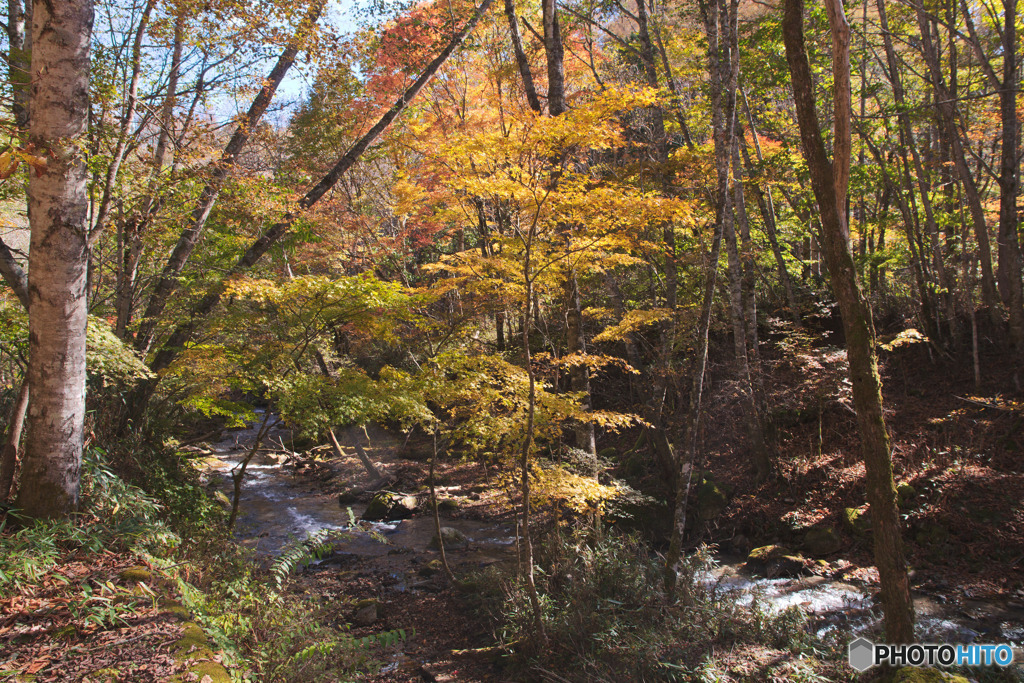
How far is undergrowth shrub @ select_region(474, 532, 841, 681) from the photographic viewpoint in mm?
4691

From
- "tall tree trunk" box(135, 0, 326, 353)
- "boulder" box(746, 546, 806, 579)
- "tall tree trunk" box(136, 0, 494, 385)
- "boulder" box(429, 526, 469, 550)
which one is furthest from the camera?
"boulder" box(429, 526, 469, 550)

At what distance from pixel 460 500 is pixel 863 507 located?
23.8 feet

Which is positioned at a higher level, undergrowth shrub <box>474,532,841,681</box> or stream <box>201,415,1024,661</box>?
undergrowth shrub <box>474,532,841,681</box>

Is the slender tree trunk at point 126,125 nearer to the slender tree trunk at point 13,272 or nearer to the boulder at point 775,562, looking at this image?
Result: the slender tree trunk at point 13,272

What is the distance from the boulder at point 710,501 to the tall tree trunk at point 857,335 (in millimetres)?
5520

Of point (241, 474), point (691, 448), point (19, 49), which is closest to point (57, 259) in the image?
point (19, 49)

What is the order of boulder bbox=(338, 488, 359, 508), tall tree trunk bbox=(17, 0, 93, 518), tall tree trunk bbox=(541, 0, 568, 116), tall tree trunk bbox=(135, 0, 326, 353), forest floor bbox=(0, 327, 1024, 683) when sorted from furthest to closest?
1. boulder bbox=(338, 488, 359, 508)
2. tall tree trunk bbox=(541, 0, 568, 116)
3. tall tree trunk bbox=(135, 0, 326, 353)
4. tall tree trunk bbox=(17, 0, 93, 518)
5. forest floor bbox=(0, 327, 1024, 683)

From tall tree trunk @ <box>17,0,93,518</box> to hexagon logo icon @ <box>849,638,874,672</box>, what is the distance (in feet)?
22.0

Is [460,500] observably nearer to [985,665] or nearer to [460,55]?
[985,665]

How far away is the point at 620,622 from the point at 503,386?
315cm

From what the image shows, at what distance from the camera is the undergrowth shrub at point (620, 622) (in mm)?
4691

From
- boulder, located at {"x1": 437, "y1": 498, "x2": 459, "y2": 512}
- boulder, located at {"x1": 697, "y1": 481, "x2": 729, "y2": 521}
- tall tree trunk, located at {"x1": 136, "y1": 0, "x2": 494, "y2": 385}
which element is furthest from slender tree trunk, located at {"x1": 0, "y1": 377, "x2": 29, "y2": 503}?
boulder, located at {"x1": 697, "y1": 481, "x2": 729, "y2": 521}

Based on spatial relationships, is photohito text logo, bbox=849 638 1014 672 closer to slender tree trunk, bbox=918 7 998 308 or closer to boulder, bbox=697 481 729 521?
boulder, bbox=697 481 729 521

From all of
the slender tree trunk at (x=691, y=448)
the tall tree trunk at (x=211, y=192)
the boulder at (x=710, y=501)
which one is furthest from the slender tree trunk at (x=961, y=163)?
the tall tree trunk at (x=211, y=192)
